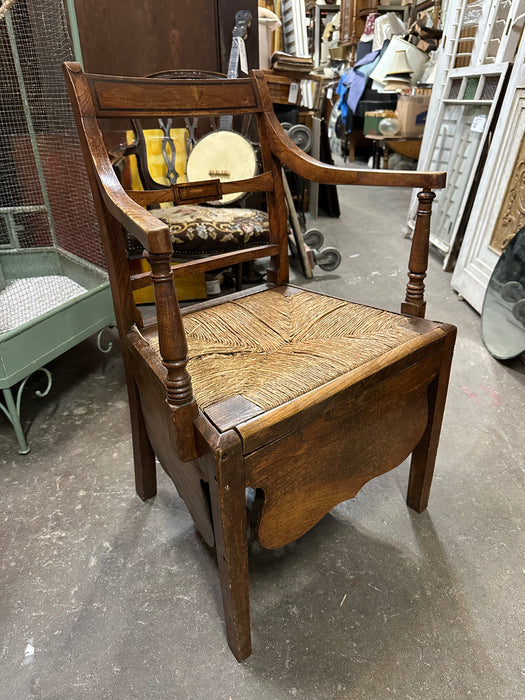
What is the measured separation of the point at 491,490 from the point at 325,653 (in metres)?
0.71

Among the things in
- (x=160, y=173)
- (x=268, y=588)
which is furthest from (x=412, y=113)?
(x=268, y=588)

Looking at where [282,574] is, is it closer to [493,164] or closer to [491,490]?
[491,490]

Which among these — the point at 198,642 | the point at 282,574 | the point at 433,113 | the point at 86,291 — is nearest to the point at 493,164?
the point at 433,113

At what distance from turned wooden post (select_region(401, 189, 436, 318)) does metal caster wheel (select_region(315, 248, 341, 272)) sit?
1817 millimetres

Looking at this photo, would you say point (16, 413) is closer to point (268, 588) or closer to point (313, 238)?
point (268, 588)

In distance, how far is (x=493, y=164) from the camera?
238cm

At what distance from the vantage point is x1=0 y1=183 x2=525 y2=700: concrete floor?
0.92m

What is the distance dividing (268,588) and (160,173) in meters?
2.10

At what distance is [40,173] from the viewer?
1.91 meters

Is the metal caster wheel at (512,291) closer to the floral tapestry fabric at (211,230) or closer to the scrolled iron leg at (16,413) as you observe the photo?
the floral tapestry fabric at (211,230)

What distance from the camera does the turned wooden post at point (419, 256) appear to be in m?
1.05

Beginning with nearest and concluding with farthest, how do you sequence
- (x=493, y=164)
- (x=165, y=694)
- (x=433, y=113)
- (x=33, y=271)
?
(x=165, y=694) < (x=33, y=271) < (x=493, y=164) < (x=433, y=113)

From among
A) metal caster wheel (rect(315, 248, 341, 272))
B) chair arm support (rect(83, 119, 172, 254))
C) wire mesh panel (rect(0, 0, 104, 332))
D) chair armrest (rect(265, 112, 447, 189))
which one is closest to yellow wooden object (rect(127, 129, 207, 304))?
wire mesh panel (rect(0, 0, 104, 332))

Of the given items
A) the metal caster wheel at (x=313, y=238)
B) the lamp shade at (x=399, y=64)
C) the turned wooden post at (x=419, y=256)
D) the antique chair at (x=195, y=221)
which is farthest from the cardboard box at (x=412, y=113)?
the turned wooden post at (x=419, y=256)
